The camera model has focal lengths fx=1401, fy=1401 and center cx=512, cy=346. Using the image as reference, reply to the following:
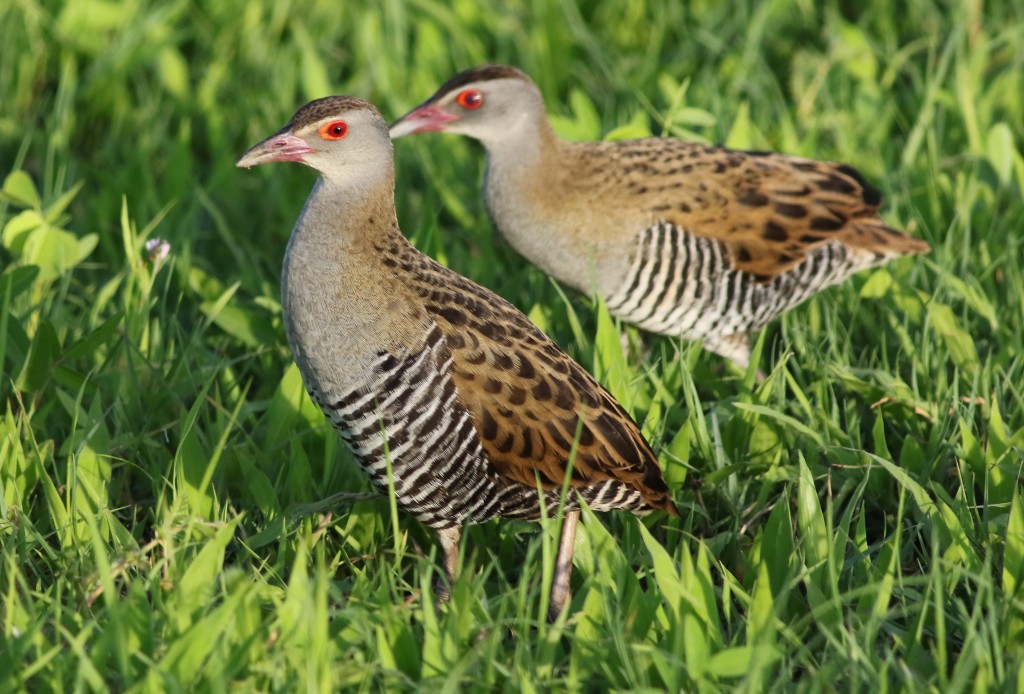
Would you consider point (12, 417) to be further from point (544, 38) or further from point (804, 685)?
point (544, 38)

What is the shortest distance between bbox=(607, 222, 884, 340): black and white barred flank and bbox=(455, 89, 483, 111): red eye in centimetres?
86

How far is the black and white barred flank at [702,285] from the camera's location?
15.8ft

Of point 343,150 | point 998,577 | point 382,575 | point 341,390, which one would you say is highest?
point 343,150

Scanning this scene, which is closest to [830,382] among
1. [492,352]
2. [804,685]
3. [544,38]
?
[492,352]

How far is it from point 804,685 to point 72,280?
10.2 feet

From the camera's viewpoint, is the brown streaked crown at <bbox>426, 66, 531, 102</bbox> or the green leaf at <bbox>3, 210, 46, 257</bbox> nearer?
the green leaf at <bbox>3, 210, 46, 257</bbox>

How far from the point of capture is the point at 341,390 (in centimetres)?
354

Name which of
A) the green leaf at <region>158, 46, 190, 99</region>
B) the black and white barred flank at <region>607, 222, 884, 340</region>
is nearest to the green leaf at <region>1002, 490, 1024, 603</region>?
the black and white barred flank at <region>607, 222, 884, 340</region>

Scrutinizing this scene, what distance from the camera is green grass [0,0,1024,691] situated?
3062 mm

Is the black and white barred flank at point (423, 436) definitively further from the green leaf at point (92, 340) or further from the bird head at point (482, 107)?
the bird head at point (482, 107)

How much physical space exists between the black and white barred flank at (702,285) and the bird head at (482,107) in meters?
0.71

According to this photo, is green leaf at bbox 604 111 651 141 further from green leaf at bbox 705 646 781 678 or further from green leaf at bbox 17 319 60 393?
green leaf at bbox 705 646 781 678

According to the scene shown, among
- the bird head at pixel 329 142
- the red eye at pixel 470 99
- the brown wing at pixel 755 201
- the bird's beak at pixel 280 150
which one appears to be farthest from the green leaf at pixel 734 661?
the red eye at pixel 470 99

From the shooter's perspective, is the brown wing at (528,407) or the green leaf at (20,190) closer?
the brown wing at (528,407)
